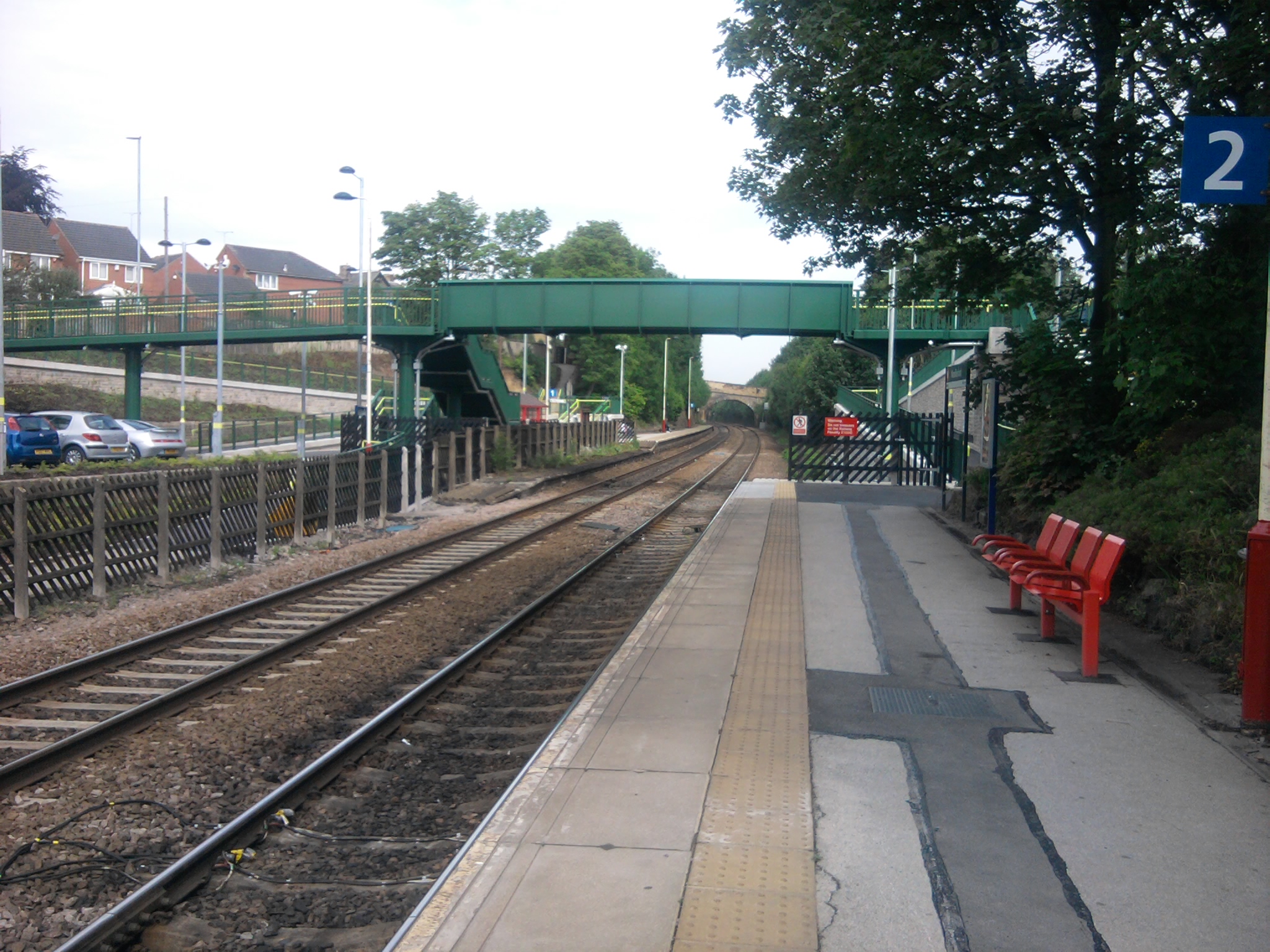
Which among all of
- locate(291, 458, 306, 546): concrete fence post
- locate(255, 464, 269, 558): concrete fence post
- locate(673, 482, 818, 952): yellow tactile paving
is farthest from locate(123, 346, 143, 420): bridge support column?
locate(673, 482, 818, 952): yellow tactile paving

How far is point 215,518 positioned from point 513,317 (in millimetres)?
22560

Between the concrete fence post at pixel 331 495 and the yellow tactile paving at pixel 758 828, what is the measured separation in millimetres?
9788

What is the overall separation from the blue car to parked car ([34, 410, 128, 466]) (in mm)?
252

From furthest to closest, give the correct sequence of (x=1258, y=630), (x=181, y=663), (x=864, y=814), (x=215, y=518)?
(x=215, y=518), (x=181, y=663), (x=1258, y=630), (x=864, y=814)

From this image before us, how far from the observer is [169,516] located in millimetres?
12383

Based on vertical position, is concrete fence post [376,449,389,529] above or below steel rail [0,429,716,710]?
above

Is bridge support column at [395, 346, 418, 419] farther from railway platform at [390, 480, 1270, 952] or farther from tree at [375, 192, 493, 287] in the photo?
railway platform at [390, 480, 1270, 952]

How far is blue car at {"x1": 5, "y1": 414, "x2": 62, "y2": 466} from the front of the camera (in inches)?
1164

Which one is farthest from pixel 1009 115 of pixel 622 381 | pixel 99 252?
pixel 99 252

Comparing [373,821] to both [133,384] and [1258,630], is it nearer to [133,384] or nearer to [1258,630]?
[1258,630]

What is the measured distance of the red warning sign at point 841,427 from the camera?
27.6 m

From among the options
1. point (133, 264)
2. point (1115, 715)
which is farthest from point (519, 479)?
point (133, 264)

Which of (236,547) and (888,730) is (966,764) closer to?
(888,730)

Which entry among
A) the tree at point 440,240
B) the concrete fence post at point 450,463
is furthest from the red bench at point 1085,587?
the tree at point 440,240
